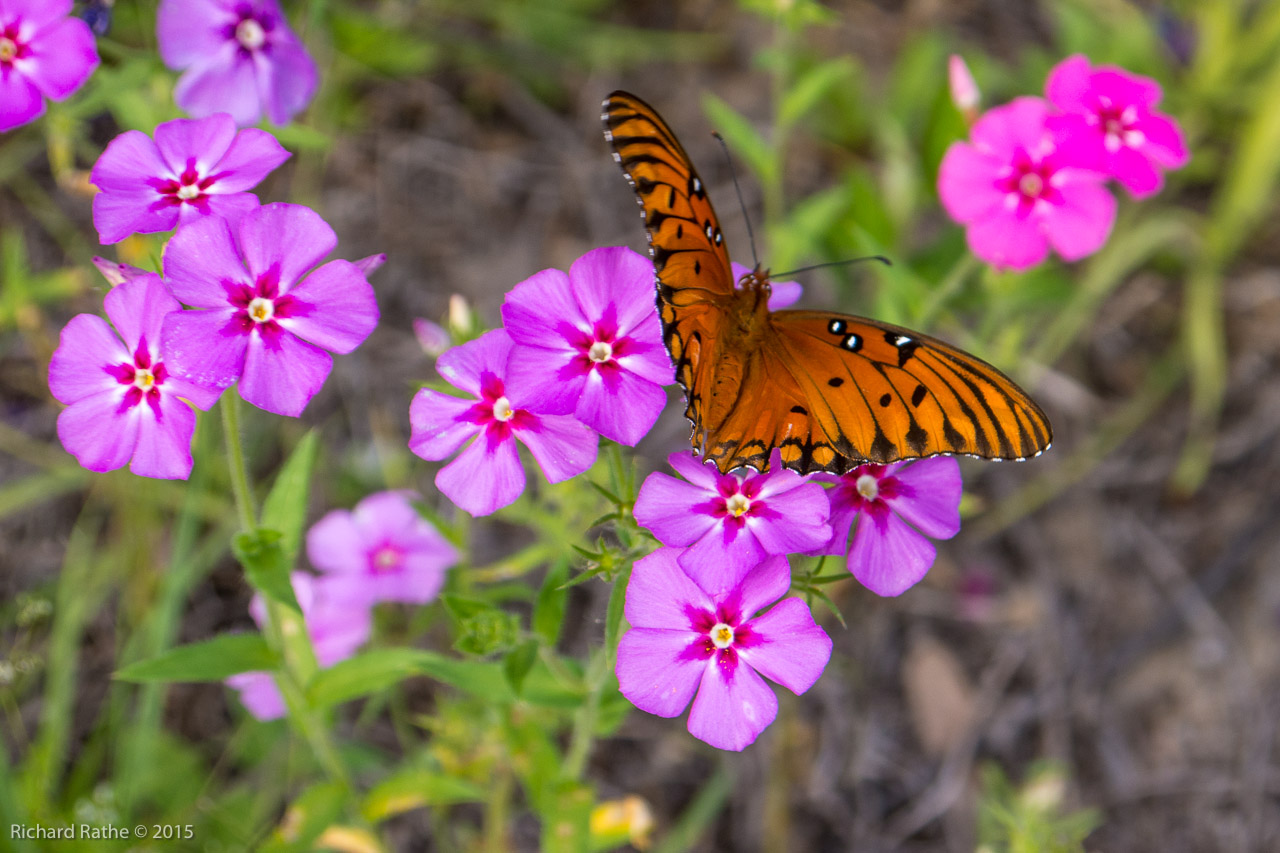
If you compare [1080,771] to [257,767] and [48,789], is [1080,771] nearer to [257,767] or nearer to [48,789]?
[257,767]

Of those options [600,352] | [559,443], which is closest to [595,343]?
[600,352]

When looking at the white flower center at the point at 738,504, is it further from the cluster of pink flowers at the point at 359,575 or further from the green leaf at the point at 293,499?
the cluster of pink flowers at the point at 359,575

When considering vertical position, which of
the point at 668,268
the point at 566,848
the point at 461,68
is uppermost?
the point at 461,68

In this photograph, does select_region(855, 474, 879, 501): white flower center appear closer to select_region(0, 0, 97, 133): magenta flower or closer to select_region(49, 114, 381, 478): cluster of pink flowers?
select_region(49, 114, 381, 478): cluster of pink flowers

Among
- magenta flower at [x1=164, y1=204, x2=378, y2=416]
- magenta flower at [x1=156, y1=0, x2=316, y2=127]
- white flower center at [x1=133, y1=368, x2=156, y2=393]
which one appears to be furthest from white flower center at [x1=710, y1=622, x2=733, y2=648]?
magenta flower at [x1=156, y1=0, x2=316, y2=127]

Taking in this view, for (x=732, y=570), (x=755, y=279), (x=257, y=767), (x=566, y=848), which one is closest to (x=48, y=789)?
(x=257, y=767)

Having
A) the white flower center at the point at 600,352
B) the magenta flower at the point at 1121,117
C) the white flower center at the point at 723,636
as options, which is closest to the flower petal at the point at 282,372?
the white flower center at the point at 600,352
